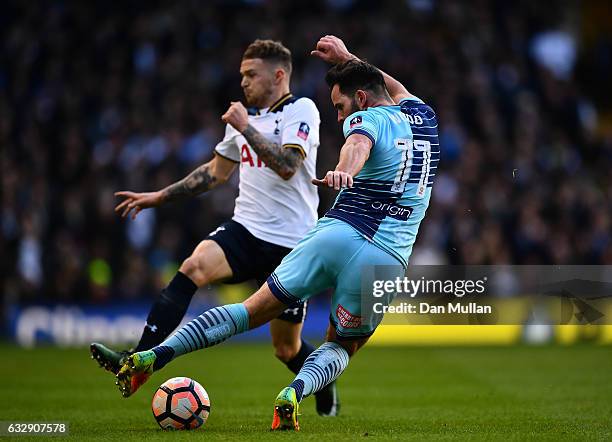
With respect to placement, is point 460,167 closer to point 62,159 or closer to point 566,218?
point 566,218

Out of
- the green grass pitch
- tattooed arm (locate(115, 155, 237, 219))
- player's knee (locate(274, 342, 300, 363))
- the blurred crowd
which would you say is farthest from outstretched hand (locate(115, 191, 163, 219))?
the blurred crowd

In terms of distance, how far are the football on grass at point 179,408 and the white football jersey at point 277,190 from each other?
1.47m

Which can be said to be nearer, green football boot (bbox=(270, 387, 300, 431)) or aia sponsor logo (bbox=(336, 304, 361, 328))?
green football boot (bbox=(270, 387, 300, 431))

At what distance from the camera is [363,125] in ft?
20.5

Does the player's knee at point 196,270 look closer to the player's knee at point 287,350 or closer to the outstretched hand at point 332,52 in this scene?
the player's knee at point 287,350

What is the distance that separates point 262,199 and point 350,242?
1.75m

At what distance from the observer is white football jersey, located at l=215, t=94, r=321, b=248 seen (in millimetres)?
7895

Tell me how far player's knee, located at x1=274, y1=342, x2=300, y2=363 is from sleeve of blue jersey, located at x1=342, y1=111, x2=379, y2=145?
91.5 inches

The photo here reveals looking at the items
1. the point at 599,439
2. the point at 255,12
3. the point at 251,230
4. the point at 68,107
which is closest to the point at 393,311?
the point at 251,230

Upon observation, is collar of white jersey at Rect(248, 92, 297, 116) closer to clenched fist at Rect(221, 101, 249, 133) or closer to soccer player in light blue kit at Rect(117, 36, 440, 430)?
clenched fist at Rect(221, 101, 249, 133)

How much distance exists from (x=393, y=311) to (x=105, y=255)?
420 inches

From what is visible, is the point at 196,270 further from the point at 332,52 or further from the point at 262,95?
the point at 332,52

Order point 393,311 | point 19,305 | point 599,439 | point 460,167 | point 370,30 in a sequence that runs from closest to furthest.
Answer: point 599,439
point 393,311
point 19,305
point 460,167
point 370,30

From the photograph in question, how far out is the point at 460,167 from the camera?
18.9 meters
